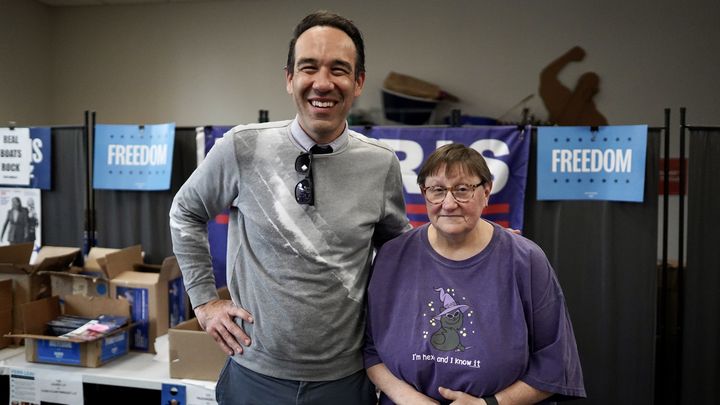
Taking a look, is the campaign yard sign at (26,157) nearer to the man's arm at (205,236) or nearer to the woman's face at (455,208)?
the man's arm at (205,236)

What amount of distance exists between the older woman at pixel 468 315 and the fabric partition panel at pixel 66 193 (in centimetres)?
216

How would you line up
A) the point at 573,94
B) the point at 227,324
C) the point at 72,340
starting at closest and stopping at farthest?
the point at 227,324 < the point at 72,340 < the point at 573,94

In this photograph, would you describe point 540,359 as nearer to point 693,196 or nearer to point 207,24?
point 693,196

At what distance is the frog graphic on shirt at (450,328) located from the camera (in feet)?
3.94

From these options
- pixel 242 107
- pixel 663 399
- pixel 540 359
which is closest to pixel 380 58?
pixel 242 107

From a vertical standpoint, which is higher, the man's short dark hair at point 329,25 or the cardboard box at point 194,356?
the man's short dark hair at point 329,25

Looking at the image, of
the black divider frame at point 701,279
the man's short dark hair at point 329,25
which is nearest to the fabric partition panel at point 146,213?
A: the man's short dark hair at point 329,25

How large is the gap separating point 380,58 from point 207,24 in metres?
1.70

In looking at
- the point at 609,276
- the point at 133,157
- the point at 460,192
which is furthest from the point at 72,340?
the point at 609,276

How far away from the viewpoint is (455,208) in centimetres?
122

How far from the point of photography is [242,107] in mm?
5074

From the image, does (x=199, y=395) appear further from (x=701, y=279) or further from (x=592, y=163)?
(x=701, y=279)

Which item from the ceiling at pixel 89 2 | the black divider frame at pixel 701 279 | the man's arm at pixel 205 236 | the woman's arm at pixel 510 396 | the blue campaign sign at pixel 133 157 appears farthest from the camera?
the ceiling at pixel 89 2

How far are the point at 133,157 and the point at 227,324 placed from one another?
5.69 feet
